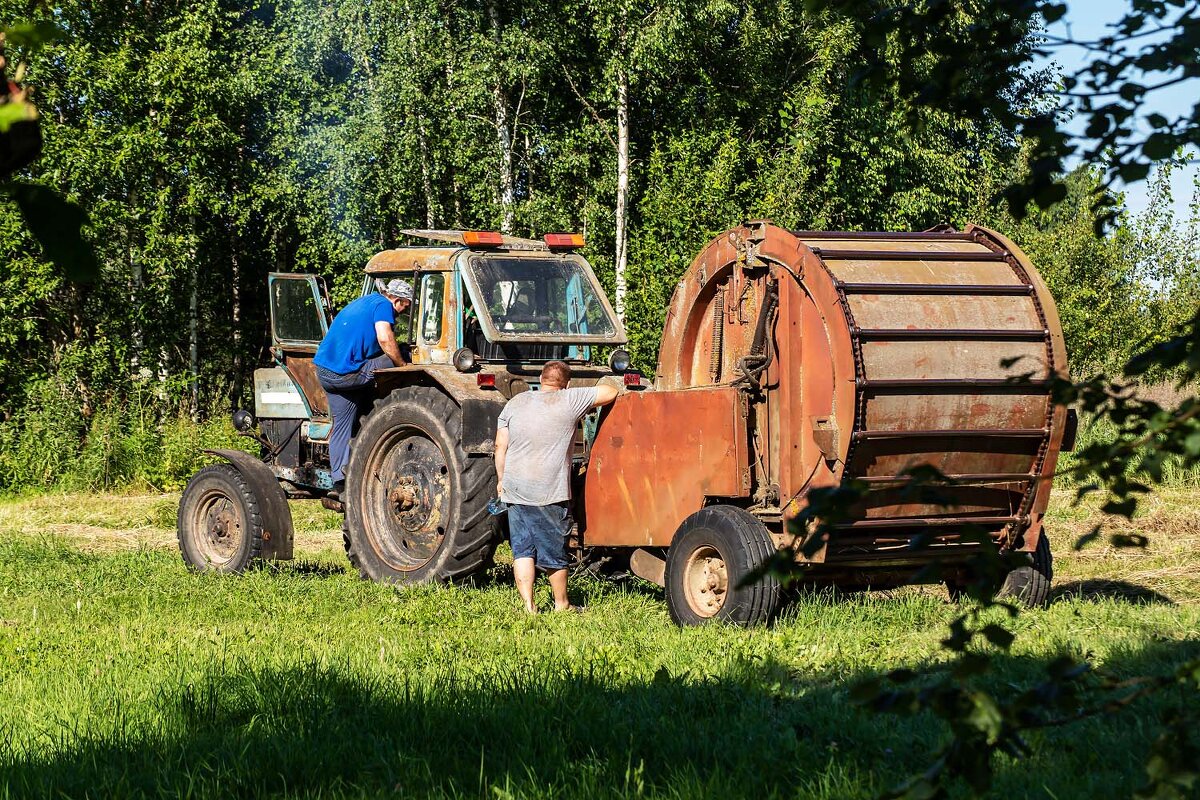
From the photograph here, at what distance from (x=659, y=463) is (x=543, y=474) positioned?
2.60ft

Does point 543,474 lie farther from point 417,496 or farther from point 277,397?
point 277,397

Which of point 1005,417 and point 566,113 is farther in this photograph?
point 566,113

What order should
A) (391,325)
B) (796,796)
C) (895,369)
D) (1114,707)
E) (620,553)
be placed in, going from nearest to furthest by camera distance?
(1114,707)
(796,796)
(895,369)
(620,553)
(391,325)

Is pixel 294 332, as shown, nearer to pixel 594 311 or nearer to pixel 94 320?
pixel 594 311

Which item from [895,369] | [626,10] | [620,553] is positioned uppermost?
[626,10]

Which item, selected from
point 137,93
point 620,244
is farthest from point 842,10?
point 137,93

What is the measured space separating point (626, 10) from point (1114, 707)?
2076 centimetres

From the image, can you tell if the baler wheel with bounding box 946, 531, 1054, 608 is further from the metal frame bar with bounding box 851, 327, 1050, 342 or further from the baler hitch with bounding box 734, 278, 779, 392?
the baler hitch with bounding box 734, 278, 779, 392

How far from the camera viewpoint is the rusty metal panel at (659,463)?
301 inches

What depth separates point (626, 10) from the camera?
2197 centimetres

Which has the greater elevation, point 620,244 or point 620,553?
point 620,244

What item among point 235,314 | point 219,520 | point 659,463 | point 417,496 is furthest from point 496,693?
point 235,314

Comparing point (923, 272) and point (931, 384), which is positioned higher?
point (923, 272)

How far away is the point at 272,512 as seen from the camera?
35.7 feet
